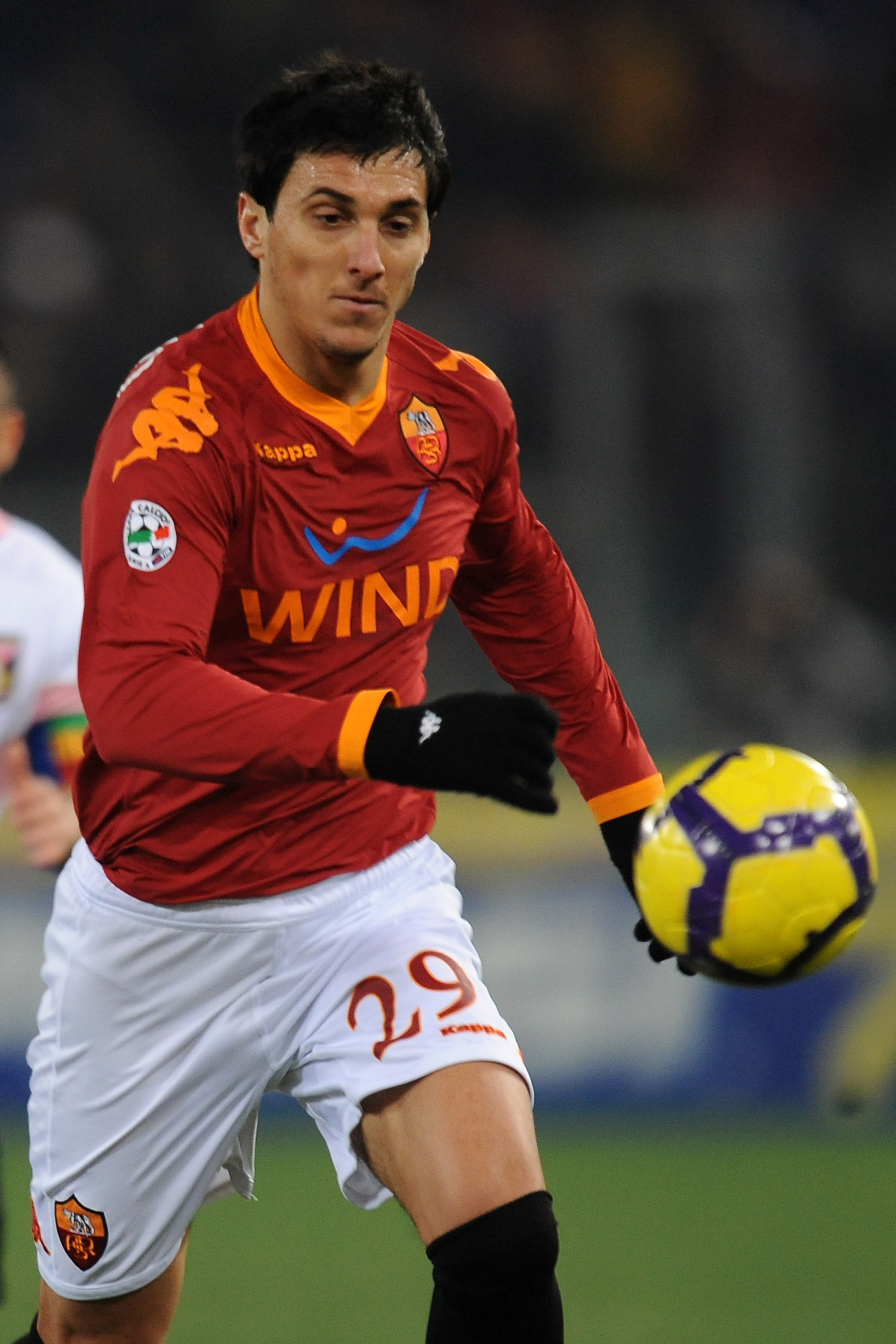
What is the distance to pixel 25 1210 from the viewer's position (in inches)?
223

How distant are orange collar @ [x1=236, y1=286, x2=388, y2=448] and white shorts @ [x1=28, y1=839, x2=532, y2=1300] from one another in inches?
29.5

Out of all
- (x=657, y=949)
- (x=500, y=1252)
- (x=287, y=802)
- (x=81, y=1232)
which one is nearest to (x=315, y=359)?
(x=287, y=802)

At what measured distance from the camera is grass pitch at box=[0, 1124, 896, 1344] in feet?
15.1

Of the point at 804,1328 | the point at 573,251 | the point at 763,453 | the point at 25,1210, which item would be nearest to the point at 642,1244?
the point at 804,1328

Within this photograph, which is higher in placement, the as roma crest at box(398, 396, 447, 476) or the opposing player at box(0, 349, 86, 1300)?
the as roma crest at box(398, 396, 447, 476)

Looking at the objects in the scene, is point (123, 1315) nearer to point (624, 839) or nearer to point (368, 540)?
point (624, 839)

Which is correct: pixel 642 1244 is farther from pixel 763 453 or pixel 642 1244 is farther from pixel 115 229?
pixel 115 229

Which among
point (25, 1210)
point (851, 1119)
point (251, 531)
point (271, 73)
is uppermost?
point (271, 73)

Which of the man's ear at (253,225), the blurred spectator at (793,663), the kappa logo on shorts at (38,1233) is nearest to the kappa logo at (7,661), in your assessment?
the kappa logo on shorts at (38,1233)

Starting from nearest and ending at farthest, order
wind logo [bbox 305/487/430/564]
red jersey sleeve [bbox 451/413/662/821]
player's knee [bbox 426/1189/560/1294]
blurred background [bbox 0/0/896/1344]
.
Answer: player's knee [bbox 426/1189/560/1294] < wind logo [bbox 305/487/430/564] < red jersey sleeve [bbox 451/413/662/821] < blurred background [bbox 0/0/896/1344]

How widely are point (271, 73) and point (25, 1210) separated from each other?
6793 mm

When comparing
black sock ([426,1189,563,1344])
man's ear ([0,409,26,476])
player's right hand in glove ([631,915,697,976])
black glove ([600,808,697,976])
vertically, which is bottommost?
black sock ([426,1189,563,1344])

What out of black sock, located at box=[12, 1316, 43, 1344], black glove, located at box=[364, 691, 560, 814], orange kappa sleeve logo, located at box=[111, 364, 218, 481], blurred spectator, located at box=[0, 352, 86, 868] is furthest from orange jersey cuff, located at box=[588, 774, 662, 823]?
black sock, located at box=[12, 1316, 43, 1344]

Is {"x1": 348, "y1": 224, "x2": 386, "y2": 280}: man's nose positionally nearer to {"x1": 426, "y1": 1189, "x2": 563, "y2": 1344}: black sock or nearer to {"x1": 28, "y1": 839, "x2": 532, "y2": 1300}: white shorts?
{"x1": 28, "y1": 839, "x2": 532, "y2": 1300}: white shorts
